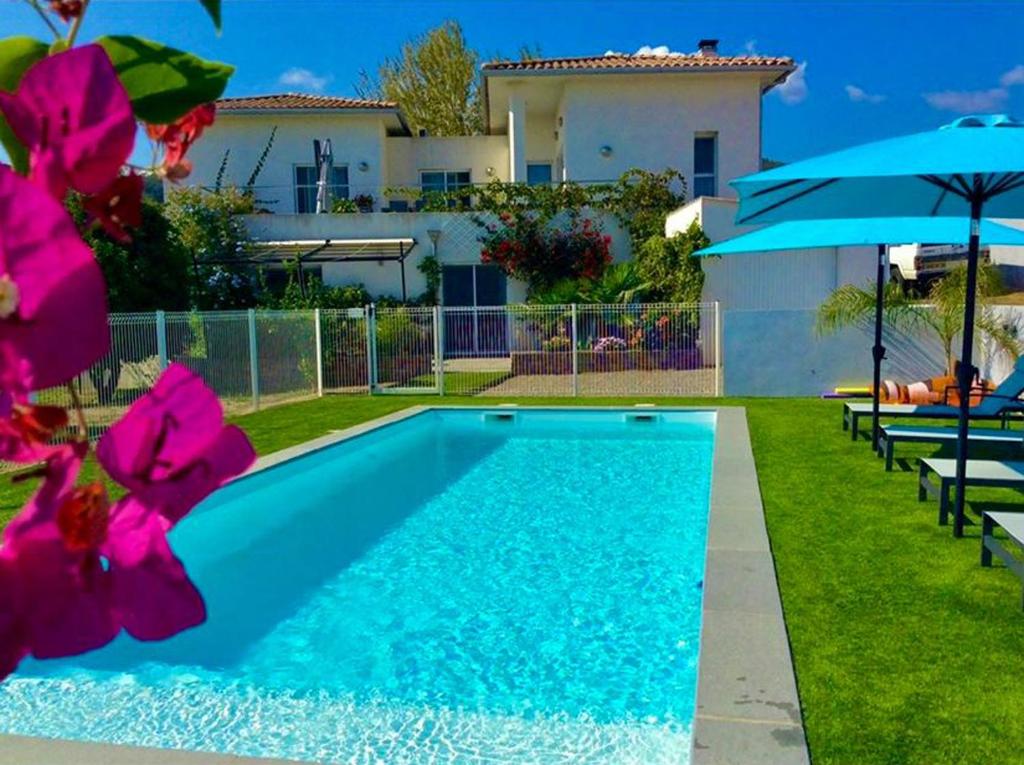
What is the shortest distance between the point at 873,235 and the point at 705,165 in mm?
14895

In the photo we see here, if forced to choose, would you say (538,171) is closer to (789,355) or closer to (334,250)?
(334,250)

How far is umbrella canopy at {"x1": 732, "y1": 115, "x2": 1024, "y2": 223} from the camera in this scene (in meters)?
5.43

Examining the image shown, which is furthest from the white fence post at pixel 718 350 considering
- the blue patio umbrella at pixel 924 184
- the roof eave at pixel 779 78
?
the roof eave at pixel 779 78

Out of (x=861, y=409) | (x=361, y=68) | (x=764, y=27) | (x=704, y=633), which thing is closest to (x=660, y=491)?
(x=861, y=409)

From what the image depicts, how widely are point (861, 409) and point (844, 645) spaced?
289 inches

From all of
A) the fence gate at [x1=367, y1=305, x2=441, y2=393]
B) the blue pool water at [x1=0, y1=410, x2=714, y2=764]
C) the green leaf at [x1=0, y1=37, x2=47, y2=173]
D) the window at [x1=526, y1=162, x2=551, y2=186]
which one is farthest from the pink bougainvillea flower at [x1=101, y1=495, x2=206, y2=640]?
the window at [x1=526, y1=162, x2=551, y2=186]

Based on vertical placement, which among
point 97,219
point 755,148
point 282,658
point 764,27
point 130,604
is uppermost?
point 764,27

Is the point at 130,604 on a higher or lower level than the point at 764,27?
lower

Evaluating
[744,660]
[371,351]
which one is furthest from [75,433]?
[371,351]

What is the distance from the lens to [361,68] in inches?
1657

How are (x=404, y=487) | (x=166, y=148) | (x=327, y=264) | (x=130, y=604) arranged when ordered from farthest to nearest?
(x=327, y=264)
(x=404, y=487)
(x=166, y=148)
(x=130, y=604)

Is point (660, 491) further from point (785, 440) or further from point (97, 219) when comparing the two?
point (97, 219)

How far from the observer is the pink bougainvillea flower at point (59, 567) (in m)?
0.43

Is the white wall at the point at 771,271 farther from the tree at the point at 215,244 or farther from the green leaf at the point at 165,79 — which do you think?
the green leaf at the point at 165,79
